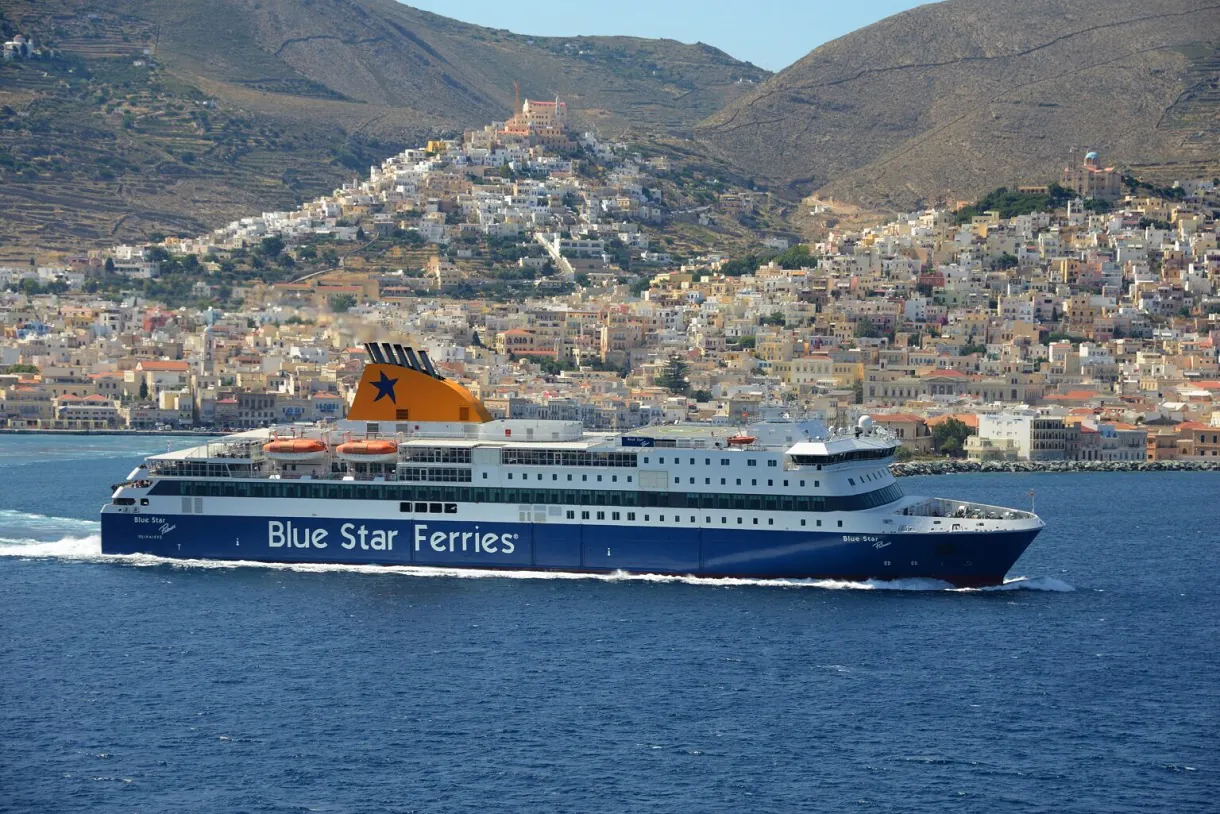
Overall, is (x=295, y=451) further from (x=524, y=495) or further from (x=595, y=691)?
(x=595, y=691)

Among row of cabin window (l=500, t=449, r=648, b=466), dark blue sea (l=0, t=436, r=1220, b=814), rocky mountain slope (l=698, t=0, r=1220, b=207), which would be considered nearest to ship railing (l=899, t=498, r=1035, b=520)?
dark blue sea (l=0, t=436, r=1220, b=814)

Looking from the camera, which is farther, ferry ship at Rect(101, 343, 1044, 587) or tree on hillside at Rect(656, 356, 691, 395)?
tree on hillside at Rect(656, 356, 691, 395)

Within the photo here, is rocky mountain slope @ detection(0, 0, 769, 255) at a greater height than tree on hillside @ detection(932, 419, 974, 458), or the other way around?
rocky mountain slope @ detection(0, 0, 769, 255)

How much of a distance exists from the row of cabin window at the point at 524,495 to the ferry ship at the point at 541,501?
0.09 feet

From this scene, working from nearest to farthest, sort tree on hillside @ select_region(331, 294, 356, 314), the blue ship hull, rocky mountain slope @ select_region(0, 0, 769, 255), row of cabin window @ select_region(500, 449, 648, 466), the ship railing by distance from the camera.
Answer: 1. the blue ship hull
2. the ship railing
3. row of cabin window @ select_region(500, 449, 648, 466)
4. tree on hillside @ select_region(331, 294, 356, 314)
5. rocky mountain slope @ select_region(0, 0, 769, 255)

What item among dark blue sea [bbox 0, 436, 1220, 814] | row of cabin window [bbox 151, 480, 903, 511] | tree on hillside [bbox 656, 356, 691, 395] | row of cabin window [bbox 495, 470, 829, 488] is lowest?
dark blue sea [bbox 0, 436, 1220, 814]

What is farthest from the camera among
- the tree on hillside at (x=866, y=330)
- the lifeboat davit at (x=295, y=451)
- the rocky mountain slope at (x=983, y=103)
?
the rocky mountain slope at (x=983, y=103)

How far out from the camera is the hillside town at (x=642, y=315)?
82125mm

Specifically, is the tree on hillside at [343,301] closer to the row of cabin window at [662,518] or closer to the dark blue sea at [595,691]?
the dark blue sea at [595,691]

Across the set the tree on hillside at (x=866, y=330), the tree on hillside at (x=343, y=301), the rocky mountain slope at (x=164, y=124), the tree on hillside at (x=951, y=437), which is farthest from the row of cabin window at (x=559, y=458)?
the rocky mountain slope at (x=164, y=124)

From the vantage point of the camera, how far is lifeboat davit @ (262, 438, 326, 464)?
44.1m

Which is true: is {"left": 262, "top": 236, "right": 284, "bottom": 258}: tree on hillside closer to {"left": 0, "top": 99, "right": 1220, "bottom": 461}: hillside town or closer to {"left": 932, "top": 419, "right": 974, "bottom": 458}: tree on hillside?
{"left": 0, "top": 99, "right": 1220, "bottom": 461}: hillside town

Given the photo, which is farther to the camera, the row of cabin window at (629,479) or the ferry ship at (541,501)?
the row of cabin window at (629,479)

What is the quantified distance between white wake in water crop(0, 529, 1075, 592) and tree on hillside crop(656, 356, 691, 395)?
146 feet
